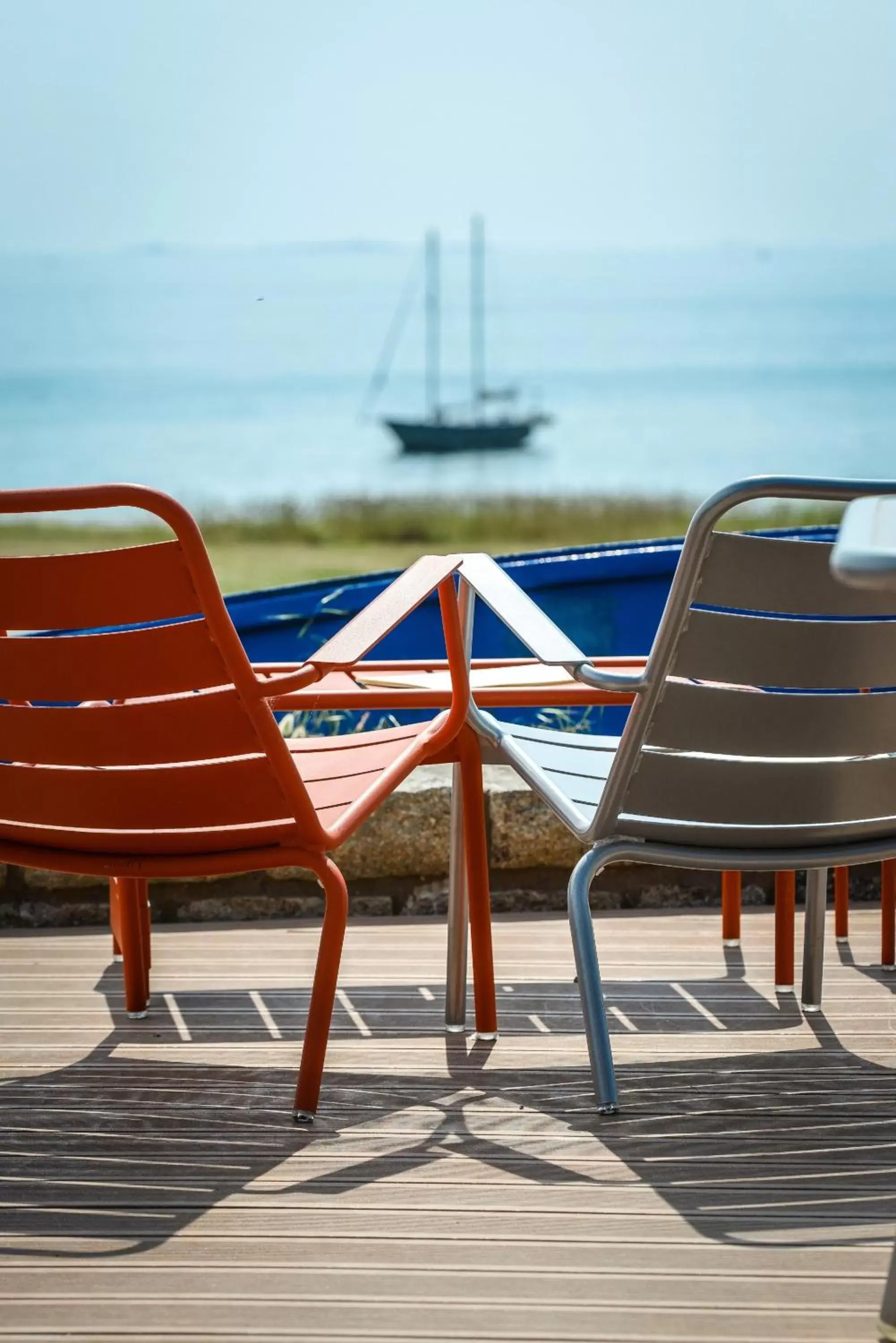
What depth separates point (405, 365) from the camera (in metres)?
43.6

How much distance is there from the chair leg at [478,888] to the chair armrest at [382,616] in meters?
0.24

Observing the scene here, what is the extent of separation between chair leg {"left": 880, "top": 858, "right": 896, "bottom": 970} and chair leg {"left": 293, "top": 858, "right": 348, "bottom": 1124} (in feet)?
3.38

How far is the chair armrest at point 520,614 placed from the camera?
1.64m

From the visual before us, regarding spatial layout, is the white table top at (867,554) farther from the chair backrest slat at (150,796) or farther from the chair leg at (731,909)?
the chair leg at (731,909)

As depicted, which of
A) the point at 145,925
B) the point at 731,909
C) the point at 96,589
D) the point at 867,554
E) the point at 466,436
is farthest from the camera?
the point at 466,436

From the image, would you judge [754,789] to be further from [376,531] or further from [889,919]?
[376,531]

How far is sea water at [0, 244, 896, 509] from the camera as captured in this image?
132 ft

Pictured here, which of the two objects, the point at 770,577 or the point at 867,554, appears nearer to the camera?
the point at 867,554

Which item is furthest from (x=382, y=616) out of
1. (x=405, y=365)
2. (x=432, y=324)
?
(x=432, y=324)

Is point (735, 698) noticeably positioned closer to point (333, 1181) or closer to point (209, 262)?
point (333, 1181)

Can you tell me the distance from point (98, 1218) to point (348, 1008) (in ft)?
2.41

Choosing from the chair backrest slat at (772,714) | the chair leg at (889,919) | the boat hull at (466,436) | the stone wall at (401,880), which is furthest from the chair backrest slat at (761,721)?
the boat hull at (466,436)

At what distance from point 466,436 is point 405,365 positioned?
4049 millimetres

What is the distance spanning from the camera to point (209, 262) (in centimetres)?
4462
